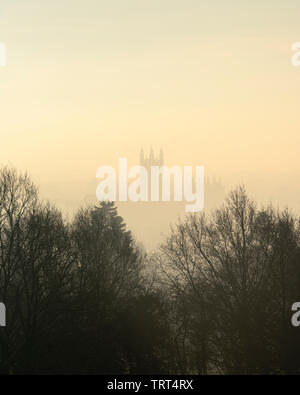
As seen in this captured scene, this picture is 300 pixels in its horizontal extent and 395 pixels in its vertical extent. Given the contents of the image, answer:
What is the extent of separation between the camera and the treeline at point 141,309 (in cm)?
2969

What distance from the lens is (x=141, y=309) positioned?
32.2 metres

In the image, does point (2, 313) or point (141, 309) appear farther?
point (141, 309)

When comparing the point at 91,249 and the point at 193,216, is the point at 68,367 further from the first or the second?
the point at 193,216

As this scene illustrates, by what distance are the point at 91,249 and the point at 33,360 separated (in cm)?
1000

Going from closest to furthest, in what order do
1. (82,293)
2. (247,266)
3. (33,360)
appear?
(33,360), (82,293), (247,266)

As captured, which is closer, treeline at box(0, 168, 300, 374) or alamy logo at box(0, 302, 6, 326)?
alamy logo at box(0, 302, 6, 326)

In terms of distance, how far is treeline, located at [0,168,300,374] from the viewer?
97.4 ft

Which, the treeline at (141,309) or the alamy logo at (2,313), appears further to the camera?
the treeline at (141,309)

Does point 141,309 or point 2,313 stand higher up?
point 141,309

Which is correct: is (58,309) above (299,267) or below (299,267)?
below

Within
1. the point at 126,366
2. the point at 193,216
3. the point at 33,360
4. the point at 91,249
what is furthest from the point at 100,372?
the point at 193,216
